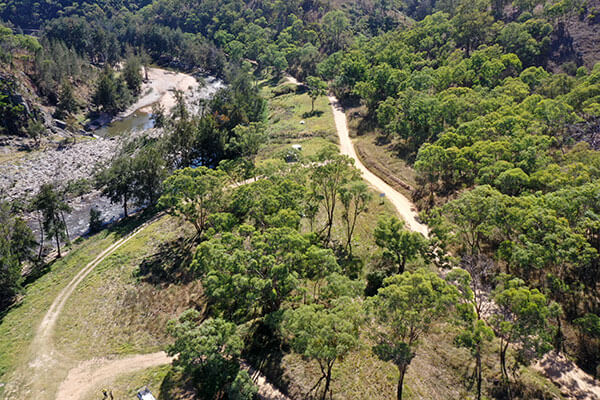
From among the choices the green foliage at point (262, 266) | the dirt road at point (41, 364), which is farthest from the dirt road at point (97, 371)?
the green foliage at point (262, 266)

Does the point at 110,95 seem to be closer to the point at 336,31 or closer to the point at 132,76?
the point at 132,76

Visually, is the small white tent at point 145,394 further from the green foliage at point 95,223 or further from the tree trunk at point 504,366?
the green foliage at point 95,223

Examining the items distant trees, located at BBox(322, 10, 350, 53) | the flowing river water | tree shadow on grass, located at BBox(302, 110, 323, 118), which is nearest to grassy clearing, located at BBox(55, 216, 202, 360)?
the flowing river water

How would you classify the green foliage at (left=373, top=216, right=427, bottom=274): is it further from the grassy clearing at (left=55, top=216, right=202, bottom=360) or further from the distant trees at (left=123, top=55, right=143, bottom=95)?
the distant trees at (left=123, top=55, right=143, bottom=95)

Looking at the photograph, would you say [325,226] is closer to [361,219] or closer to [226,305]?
[361,219]

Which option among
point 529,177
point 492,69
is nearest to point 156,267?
point 529,177

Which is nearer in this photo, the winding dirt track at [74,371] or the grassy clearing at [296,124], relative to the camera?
the winding dirt track at [74,371]
